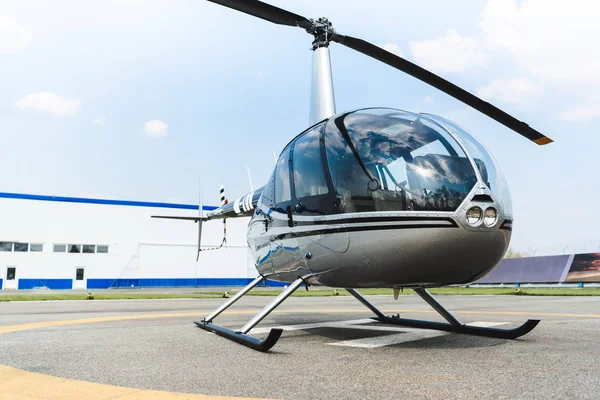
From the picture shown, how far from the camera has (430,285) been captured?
5590 millimetres

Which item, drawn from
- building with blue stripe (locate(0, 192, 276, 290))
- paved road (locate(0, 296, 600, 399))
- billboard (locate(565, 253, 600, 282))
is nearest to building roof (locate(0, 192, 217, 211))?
building with blue stripe (locate(0, 192, 276, 290))

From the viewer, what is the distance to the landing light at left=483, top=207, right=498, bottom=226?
503cm

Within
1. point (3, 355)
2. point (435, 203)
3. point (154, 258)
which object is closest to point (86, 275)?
point (154, 258)

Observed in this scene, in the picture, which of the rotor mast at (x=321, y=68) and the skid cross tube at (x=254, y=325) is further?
the rotor mast at (x=321, y=68)

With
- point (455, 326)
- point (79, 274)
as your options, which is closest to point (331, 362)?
point (455, 326)

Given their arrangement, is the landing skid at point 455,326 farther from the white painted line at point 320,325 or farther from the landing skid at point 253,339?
the landing skid at point 253,339

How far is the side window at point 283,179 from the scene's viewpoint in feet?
22.3

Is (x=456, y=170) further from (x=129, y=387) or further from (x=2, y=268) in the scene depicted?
(x=2, y=268)

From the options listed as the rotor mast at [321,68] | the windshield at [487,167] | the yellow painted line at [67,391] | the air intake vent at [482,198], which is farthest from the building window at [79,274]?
the air intake vent at [482,198]

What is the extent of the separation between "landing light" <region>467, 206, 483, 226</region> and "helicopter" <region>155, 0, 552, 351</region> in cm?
1

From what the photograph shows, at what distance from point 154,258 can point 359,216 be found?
1622 inches

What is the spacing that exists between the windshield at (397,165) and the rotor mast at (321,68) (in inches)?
114

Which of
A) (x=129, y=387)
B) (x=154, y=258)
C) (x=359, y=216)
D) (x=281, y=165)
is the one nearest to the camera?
(x=129, y=387)

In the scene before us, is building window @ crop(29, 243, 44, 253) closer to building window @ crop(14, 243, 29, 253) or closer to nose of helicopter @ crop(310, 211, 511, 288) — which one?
building window @ crop(14, 243, 29, 253)
